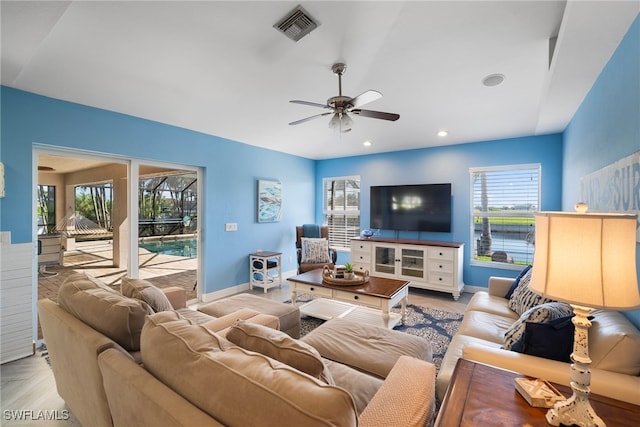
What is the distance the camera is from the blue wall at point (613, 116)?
1.54 metres

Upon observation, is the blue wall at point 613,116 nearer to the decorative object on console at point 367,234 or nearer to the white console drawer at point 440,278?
the white console drawer at point 440,278

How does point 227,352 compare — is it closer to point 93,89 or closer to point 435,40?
point 435,40

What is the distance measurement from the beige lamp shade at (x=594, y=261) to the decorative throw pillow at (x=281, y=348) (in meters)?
0.88

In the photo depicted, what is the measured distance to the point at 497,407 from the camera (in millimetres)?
1051

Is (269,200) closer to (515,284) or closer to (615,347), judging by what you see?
(515,284)

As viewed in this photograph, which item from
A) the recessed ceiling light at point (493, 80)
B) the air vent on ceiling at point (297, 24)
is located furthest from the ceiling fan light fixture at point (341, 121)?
the recessed ceiling light at point (493, 80)

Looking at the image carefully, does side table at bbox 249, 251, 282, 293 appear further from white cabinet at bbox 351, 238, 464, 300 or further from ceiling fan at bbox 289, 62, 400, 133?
ceiling fan at bbox 289, 62, 400, 133

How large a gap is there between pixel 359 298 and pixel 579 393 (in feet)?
6.59

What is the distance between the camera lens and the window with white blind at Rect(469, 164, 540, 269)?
4.21 meters

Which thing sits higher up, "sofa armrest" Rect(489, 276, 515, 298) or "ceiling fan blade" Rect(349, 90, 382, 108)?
"ceiling fan blade" Rect(349, 90, 382, 108)

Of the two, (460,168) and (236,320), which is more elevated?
(460,168)

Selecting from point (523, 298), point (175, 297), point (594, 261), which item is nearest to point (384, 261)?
point (523, 298)

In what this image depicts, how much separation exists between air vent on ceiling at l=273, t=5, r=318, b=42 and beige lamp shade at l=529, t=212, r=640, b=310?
2.18 metres

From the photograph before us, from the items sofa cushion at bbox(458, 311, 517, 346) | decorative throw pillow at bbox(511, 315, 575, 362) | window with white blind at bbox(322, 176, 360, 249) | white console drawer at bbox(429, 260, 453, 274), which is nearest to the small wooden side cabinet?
decorative throw pillow at bbox(511, 315, 575, 362)
